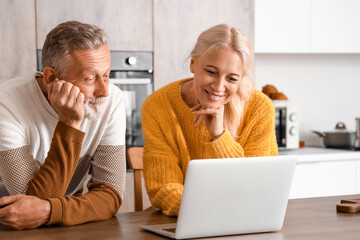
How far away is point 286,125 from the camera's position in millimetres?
3719

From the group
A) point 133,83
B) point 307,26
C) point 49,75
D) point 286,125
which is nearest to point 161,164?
point 49,75

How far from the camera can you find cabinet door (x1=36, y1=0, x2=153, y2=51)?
3.06 meters

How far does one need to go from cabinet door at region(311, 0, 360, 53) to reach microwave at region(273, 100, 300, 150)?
487 mm

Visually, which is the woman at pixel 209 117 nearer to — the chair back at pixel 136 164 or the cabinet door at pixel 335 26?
the chair back at pixel 136 164

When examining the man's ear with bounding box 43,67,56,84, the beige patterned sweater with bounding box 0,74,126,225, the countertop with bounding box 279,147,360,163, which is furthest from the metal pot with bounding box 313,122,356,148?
the man's ear with bounding box 43,67,56,84

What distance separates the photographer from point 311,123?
425cm

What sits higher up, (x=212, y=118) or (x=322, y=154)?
(x=212, y=118)

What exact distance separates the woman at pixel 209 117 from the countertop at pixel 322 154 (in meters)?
1.51

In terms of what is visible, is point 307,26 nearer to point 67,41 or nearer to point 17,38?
point 17,38

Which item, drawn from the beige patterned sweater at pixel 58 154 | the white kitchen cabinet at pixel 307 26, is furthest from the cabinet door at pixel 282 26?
the beige patterned sweater at pixel 58 154

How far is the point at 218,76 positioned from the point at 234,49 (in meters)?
0.11

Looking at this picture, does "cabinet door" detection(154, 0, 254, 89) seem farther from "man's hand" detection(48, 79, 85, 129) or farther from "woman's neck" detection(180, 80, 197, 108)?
"man's hand" detection(48, 79, 85, 129)

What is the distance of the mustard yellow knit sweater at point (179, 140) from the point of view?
182 cm

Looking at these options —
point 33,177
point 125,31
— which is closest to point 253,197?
point 33,177
